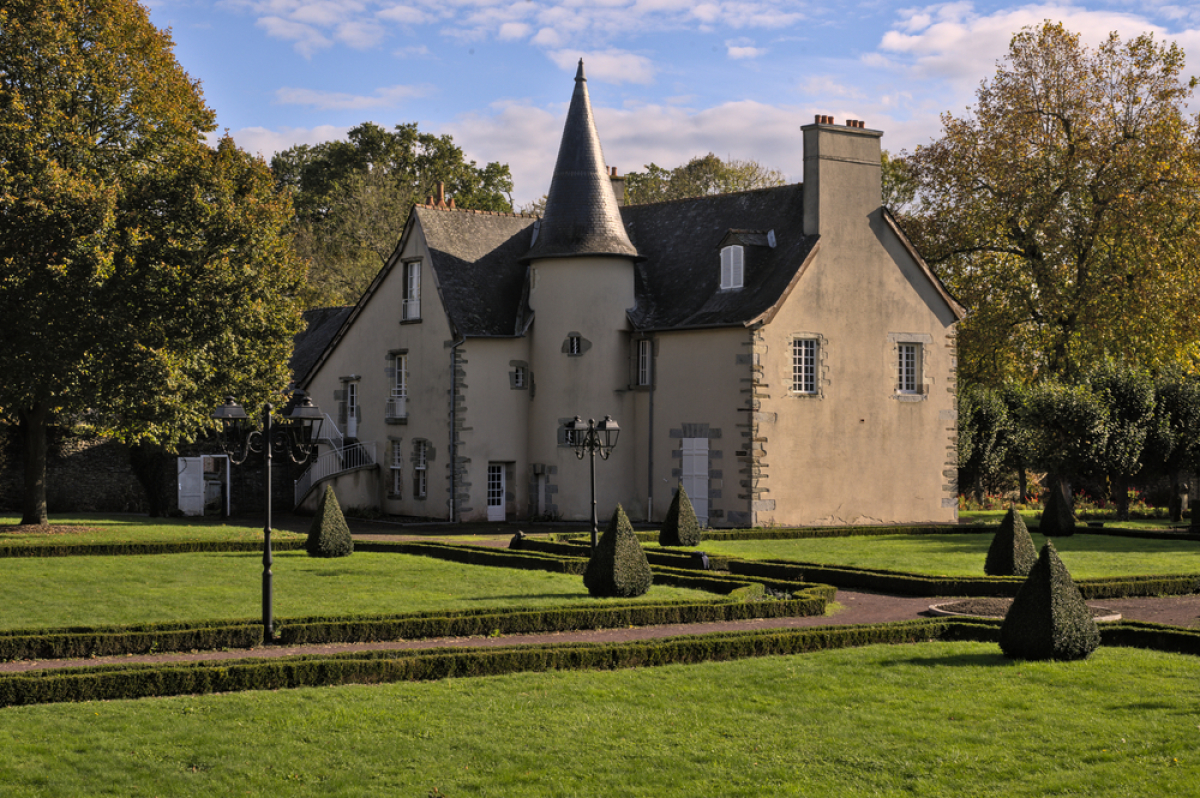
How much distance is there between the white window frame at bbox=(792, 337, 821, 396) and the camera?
37094 mm

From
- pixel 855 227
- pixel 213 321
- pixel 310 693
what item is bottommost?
pixel 310 693

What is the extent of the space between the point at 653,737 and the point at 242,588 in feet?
40.2

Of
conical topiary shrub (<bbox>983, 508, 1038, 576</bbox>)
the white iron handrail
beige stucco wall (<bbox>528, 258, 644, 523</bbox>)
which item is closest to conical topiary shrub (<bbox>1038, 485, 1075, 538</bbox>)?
conical topiary shrub (<bbox>983, 508, 1038, 576</bbox>)

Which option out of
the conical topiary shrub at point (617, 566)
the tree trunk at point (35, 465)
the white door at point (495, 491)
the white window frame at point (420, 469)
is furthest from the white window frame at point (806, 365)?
the tree trunk at point (35, 465)

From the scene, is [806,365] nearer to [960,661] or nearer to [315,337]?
[315,337]

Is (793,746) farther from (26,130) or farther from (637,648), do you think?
(26,130)

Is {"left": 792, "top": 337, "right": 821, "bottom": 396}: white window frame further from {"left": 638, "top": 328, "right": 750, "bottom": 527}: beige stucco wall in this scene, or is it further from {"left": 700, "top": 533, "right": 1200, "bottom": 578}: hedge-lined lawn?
{"left": 700, "top": 533, "right": 1200, "bottom": 578}: hedge-lined lawn

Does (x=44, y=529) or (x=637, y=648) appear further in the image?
(x=44, y=529)

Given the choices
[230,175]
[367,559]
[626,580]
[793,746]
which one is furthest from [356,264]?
[793,746]

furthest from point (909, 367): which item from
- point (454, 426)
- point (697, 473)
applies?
point (454, 426)

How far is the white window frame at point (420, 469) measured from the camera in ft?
133

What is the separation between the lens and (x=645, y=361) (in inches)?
1556

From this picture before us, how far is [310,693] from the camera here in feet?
42.8

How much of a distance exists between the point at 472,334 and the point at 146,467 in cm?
1208
